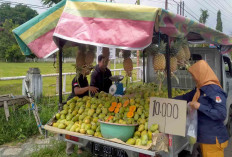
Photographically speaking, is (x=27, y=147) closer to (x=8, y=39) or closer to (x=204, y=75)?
(x=204, y=75)

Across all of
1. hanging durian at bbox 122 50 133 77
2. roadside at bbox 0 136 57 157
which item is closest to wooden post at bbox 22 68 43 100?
roadside at bbox 0 136 57 157

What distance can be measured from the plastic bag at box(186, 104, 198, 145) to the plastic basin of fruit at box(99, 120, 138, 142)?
2.35ft

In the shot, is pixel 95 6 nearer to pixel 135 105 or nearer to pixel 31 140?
pixel 135 105

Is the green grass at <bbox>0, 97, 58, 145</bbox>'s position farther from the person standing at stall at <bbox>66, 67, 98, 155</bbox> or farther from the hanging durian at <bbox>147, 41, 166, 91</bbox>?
the hanging durian at <bbox>147, 41, 166, 91</bbox>

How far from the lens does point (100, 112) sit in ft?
10.3

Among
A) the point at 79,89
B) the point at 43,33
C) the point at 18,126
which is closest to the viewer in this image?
the point at 43,33

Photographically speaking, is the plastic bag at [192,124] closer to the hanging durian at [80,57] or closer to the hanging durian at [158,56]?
the hanging durian at [158,56]

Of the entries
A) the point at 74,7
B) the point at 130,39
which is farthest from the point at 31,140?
the point at 130,39

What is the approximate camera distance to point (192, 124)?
2.64 meters

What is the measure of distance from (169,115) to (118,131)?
0.67 metres

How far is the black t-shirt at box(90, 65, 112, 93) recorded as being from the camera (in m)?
4.47

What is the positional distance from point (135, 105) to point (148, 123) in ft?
1.48

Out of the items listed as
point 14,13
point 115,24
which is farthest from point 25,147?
point 14,13

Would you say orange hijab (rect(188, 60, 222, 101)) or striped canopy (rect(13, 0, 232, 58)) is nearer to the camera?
striped canopy (rect(13, 0, 232, 58))
